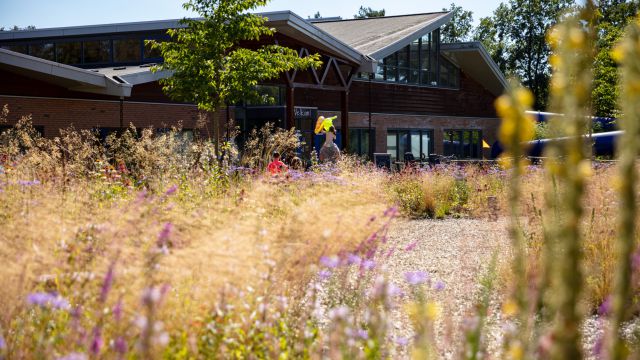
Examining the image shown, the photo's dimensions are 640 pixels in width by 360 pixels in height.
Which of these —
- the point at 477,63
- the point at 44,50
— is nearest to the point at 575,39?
the point at 44,50

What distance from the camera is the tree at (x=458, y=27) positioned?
74.2 m

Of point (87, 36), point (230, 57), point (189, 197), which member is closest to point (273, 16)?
point (230, 57)

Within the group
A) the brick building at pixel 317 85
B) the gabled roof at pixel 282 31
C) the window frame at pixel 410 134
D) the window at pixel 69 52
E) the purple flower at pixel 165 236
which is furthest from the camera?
the window frame at pixel 410 134

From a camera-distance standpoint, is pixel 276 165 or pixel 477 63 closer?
pixel 276 165

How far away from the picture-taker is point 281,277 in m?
3.94

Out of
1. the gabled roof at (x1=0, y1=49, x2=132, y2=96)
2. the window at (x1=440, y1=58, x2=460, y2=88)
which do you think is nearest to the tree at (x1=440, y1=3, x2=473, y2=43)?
the window at (x1=440, y1=58, x2=460, y2=88)

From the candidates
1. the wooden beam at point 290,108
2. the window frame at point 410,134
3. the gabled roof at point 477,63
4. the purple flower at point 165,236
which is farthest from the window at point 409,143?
the purple flower at point 165,236

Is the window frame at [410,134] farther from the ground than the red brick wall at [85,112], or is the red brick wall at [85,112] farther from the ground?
the red brick wall at [85,112]

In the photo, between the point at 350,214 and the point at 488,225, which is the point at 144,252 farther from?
the point at 488,225

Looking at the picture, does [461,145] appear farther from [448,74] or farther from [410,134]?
[410,134]

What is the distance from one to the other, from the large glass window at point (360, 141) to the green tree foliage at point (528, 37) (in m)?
27.6

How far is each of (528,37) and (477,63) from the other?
79.1ft

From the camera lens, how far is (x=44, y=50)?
27.3 meters

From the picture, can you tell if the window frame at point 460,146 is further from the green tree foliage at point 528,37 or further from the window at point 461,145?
the green tree foliage at point 528,37
